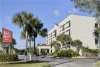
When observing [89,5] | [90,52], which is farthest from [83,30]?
[89,5]

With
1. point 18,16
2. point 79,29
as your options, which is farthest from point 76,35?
point 18,16

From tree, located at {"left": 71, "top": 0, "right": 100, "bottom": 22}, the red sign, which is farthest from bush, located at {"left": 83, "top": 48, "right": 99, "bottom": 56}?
tree, located at {"left": 71, "top": 0, "right": 100, "bottom": 22}

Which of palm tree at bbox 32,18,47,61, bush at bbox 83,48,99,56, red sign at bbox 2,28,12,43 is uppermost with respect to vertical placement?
palm tree at bbox 32,18,47,61

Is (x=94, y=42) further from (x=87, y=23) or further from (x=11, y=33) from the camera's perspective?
(x=11, y=33)

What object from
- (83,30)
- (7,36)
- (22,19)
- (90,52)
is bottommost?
(90,52)

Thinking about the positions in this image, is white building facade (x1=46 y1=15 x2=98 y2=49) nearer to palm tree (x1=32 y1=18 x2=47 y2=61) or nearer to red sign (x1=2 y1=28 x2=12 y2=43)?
palm tree (x1=32 y1=18 x2=47 y2=61)

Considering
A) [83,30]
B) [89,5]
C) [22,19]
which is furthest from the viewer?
[83,30]

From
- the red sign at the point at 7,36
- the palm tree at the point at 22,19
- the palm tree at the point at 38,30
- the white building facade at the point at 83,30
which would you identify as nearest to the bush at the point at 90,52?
the white building facade at the point at 83,30

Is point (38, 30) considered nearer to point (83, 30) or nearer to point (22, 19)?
point (22, 19)

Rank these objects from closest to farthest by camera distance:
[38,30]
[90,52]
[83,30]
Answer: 1. [38,30]
2. [90,52]
3. [83,30]

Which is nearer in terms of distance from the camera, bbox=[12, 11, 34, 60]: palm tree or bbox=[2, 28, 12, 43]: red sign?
bbox=[2, 28, 12, 43]: red sign

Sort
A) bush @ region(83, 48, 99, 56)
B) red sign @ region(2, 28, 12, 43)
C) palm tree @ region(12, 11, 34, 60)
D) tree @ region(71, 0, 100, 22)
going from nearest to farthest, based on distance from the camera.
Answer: tree @ region(71, 0, 100, 22) < red sign @ region(2, 28, 12, 43) < palm tree @ region(12, 11, 34, 60) < bush @ region(83, 48, 99, 56)

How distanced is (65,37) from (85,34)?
8.77m

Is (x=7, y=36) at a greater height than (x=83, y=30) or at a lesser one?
lesser
